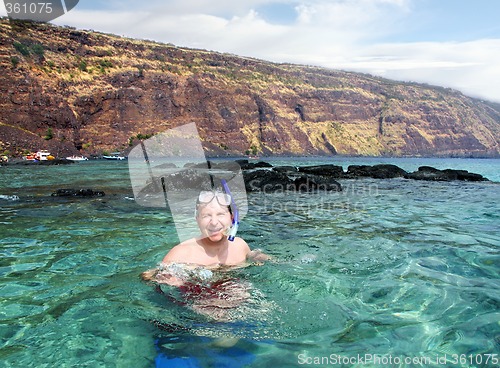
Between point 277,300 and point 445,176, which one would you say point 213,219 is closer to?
point 277,300

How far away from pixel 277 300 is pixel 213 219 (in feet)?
3.83

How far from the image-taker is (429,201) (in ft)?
46.8

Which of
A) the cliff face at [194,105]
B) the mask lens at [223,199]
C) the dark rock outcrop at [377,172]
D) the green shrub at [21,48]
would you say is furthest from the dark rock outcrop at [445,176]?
the green shrub at [21,48]

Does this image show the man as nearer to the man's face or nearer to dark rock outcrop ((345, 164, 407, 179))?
the man's face

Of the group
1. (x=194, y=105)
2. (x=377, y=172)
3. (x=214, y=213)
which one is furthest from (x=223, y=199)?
(x=194, y=105)

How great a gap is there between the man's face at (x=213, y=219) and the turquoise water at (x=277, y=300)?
0.64 metres

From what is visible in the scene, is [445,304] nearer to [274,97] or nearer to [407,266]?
[407,266]

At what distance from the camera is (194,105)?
9575 centimetres

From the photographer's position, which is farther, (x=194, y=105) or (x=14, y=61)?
(x=194, y=105)

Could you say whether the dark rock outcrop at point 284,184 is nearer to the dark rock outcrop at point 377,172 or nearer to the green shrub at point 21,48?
the dark rock outcrop at point 377,172

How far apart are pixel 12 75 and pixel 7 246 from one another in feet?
239

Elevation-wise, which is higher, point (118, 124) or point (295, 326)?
point (118, 124)

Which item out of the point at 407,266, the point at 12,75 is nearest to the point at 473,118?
the point at 12,75

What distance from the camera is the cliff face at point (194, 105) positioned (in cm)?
6844
